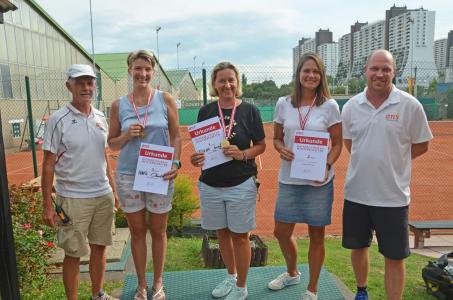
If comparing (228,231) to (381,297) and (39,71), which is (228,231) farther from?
(39,71)

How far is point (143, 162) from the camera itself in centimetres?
308

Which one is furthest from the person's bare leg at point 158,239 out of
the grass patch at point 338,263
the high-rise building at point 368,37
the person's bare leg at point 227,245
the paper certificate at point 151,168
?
the high-rise building at point 368,37

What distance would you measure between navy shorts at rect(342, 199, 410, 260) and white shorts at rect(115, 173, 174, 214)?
1479 mm

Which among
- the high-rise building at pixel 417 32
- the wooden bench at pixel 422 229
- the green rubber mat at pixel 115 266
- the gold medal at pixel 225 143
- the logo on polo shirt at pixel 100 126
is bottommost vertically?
the wooden bench at pixel 422 229

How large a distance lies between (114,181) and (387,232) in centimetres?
Result: 222

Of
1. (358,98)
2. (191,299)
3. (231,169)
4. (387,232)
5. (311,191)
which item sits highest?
(358,98)

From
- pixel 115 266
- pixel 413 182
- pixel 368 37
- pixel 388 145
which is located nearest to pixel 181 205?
pixel 115 266

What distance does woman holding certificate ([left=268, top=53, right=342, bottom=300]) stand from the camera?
3.11 metres

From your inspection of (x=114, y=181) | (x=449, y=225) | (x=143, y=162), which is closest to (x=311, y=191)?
(x=143, y=162)

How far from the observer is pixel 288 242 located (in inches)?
137

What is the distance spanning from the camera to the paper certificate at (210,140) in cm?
312

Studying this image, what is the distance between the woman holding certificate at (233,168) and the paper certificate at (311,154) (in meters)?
0.31

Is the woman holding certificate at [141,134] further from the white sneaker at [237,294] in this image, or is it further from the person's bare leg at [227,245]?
the white sneaker at [237,294]

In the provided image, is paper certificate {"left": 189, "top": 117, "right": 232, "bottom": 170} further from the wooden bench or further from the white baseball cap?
the wooden bench
